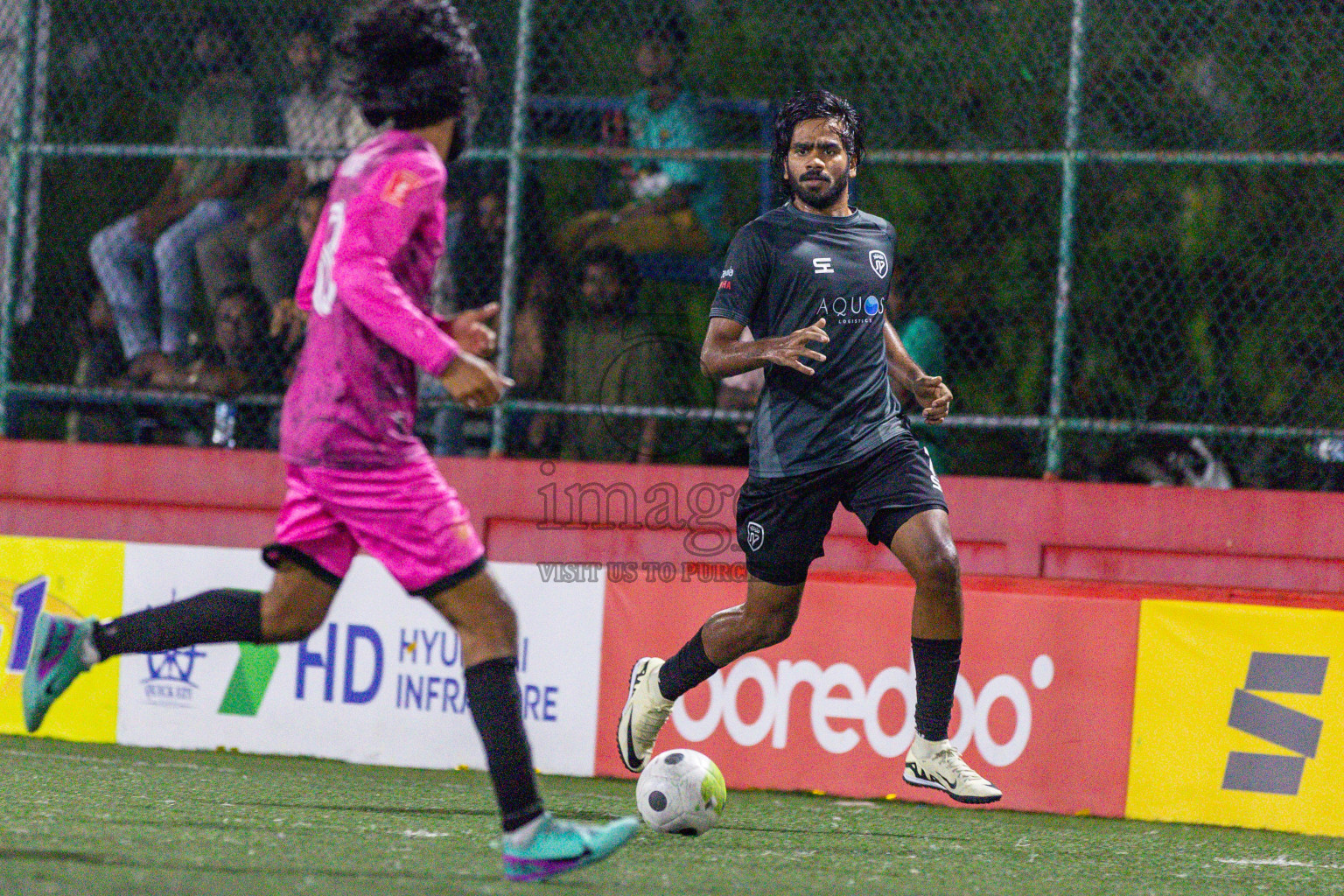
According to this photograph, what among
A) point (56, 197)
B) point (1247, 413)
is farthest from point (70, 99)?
point (1247, 413)

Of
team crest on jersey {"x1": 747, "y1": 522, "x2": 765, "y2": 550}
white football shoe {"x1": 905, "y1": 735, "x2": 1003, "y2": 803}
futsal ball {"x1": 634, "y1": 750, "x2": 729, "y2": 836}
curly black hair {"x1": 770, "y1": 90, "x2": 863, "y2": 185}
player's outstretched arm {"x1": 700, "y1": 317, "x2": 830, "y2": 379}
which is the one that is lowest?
futsal ball {"x1": 634, "y1": 750, "x2": 729, "y2": 836}

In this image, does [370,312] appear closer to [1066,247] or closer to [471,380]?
[471,380]

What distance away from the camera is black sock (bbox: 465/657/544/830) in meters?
3.93

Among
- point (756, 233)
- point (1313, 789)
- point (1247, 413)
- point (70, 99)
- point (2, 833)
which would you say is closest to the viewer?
point (2, 833)

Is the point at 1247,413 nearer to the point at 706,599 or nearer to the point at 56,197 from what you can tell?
the point at 706,599

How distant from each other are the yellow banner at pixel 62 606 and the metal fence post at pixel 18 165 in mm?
1434

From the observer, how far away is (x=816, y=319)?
5.26 meters

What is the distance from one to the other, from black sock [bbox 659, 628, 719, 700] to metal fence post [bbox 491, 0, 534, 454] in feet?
9.40

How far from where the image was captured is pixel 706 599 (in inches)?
282

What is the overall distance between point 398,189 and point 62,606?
15.1ft

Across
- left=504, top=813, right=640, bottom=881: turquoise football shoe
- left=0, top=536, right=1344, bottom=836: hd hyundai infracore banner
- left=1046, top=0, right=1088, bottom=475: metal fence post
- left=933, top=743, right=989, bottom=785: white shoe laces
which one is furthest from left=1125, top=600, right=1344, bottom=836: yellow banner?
left=504, top=813, right=640, bottom=881: turquoise football shoe

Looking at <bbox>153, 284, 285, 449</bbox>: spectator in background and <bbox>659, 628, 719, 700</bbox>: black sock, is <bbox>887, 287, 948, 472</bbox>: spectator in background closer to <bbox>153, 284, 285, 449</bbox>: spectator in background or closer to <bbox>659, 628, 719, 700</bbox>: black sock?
<bbox>659, 628, 719, 700</bbox>: black sock

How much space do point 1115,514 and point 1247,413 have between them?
0.85m

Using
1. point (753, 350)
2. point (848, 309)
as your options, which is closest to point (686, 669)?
point (753, 350)
